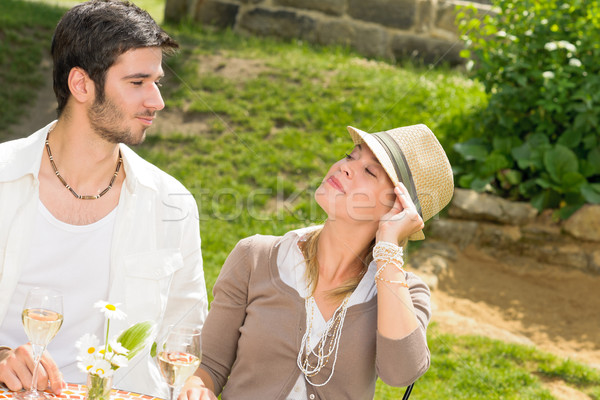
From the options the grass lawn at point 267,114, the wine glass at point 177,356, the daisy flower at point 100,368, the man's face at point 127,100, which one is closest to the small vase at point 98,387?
the daisy flower at point 100,368

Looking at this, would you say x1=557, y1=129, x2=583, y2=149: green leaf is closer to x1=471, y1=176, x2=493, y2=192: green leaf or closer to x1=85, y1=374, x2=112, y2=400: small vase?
x1=471, y1=176, x2=493, y2=192: green leaf

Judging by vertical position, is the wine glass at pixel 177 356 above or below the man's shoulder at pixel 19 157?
below

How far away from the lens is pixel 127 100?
292 cm

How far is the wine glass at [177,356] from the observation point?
1853 mm

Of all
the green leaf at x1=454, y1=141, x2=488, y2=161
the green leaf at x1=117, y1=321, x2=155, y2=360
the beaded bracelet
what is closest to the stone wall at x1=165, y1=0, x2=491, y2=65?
the green leaf at x1=454, y1=141, x2=488, y2=161

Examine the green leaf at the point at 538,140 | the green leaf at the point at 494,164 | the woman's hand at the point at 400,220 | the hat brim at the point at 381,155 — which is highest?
the hat brim at the point at 381,155

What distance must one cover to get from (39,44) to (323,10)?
3.64 metres

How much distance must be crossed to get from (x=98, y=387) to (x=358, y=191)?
1165 millimetres

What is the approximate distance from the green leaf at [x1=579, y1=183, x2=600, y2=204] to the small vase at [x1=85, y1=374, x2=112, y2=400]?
5.39m

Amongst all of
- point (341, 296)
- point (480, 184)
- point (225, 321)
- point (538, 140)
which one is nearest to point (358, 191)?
point (341, 296)

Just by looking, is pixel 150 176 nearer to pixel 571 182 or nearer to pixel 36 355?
pixel 36 355

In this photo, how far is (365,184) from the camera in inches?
102

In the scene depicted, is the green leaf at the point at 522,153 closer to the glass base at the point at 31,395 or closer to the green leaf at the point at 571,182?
the green leaf at the point at 571,182

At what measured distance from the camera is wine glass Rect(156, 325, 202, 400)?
6.08ft
